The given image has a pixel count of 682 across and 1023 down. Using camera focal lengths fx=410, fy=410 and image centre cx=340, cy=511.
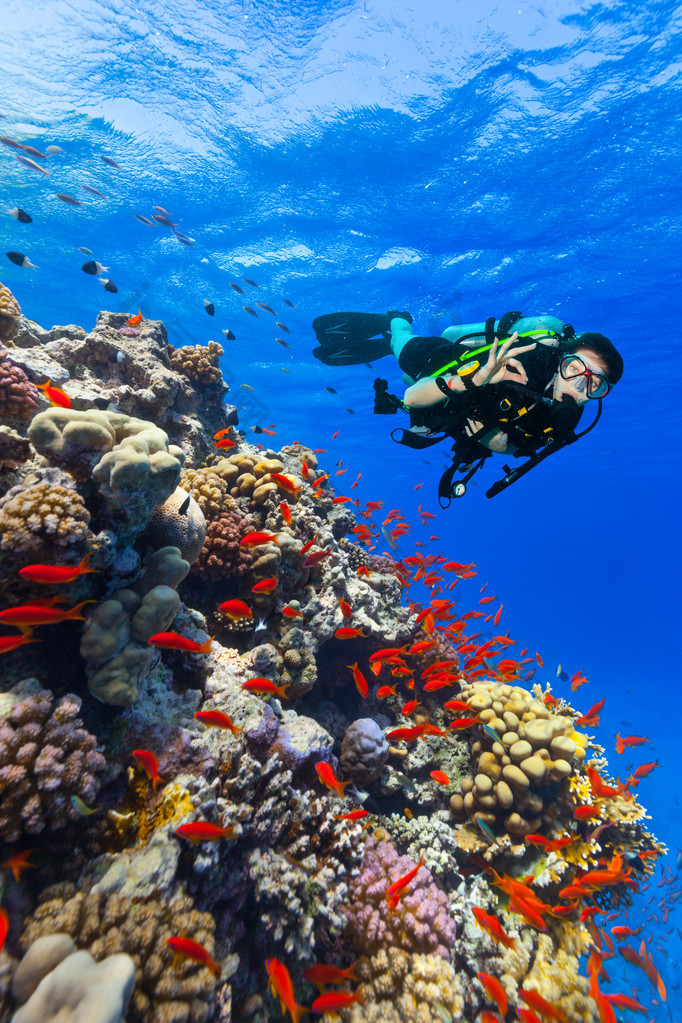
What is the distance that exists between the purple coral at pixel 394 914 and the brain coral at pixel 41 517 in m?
4.43

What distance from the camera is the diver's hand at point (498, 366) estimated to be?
3305 millimetres

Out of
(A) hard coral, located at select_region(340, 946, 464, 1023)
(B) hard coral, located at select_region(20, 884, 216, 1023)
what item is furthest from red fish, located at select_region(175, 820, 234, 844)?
(A) hard coral, located at select_region(340, 946, 464, 1023)

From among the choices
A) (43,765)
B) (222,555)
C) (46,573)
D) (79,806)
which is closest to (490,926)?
(79,806)

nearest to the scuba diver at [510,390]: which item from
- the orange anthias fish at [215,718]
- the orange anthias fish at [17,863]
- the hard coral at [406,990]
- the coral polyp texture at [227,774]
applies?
the coral polyp texture at [227,774]

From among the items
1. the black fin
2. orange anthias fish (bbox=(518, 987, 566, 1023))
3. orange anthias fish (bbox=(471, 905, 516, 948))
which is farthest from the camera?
the black fin

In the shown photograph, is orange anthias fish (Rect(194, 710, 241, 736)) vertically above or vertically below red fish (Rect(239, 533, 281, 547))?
below

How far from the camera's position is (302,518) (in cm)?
646

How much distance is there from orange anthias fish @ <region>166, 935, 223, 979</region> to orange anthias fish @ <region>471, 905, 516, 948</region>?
311 cm

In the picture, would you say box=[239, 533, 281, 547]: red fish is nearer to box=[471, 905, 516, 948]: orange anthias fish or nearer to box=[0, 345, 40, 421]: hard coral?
box=[0, 345, 40, 421]: hard coral

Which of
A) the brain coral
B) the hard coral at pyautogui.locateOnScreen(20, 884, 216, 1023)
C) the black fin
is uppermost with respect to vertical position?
the black fin

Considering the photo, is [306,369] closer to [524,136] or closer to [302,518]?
[524,136]

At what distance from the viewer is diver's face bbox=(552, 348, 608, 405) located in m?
3.27

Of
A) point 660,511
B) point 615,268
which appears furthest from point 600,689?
point 615,268

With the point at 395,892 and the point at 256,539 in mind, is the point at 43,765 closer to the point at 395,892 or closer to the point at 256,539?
the point at 256,539
